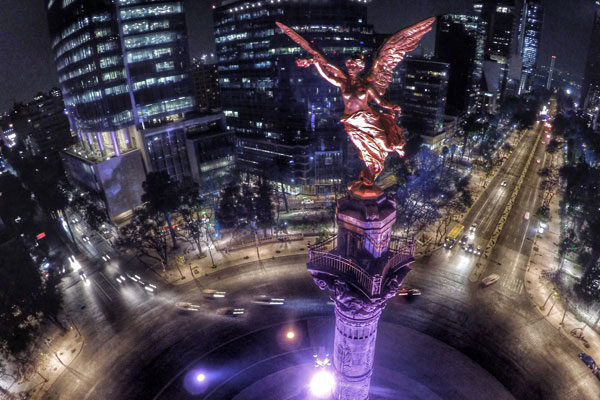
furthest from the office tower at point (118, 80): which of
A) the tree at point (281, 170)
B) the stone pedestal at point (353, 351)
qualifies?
the stone pedestal at point (353, 351)

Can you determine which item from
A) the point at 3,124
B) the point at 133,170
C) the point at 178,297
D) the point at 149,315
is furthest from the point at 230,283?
the point at 3,124

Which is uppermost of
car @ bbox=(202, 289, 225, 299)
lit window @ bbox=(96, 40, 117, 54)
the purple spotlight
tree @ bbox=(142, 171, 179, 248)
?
lit window @ bbox=(96, 40, 117, 54)

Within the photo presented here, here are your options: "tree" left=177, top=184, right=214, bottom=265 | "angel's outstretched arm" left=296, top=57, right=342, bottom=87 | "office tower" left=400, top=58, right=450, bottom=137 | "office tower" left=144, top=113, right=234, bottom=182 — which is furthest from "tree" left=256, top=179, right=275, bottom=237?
"office tower" left=400, top=58, right=450, bottom=137

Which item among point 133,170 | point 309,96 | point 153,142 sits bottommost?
point 133,170

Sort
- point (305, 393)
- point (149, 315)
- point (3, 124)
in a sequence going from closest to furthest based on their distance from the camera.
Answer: point (305, 393)
point (149, 315)
point (3, 124)

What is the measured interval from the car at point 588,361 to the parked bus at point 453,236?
25.7m

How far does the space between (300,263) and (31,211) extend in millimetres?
66941

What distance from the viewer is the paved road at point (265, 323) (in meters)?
36.6

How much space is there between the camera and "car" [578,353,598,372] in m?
36.8

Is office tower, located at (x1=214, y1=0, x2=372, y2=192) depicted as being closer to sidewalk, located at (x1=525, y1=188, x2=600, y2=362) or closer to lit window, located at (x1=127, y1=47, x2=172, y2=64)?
lit window, located at (x1=127, y1=47, x2=172, y2=64)

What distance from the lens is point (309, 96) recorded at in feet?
302

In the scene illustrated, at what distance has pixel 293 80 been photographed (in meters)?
91.8

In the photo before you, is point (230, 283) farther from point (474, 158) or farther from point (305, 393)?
point (474, 158)

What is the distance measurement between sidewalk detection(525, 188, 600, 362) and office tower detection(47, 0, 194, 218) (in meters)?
83.4
